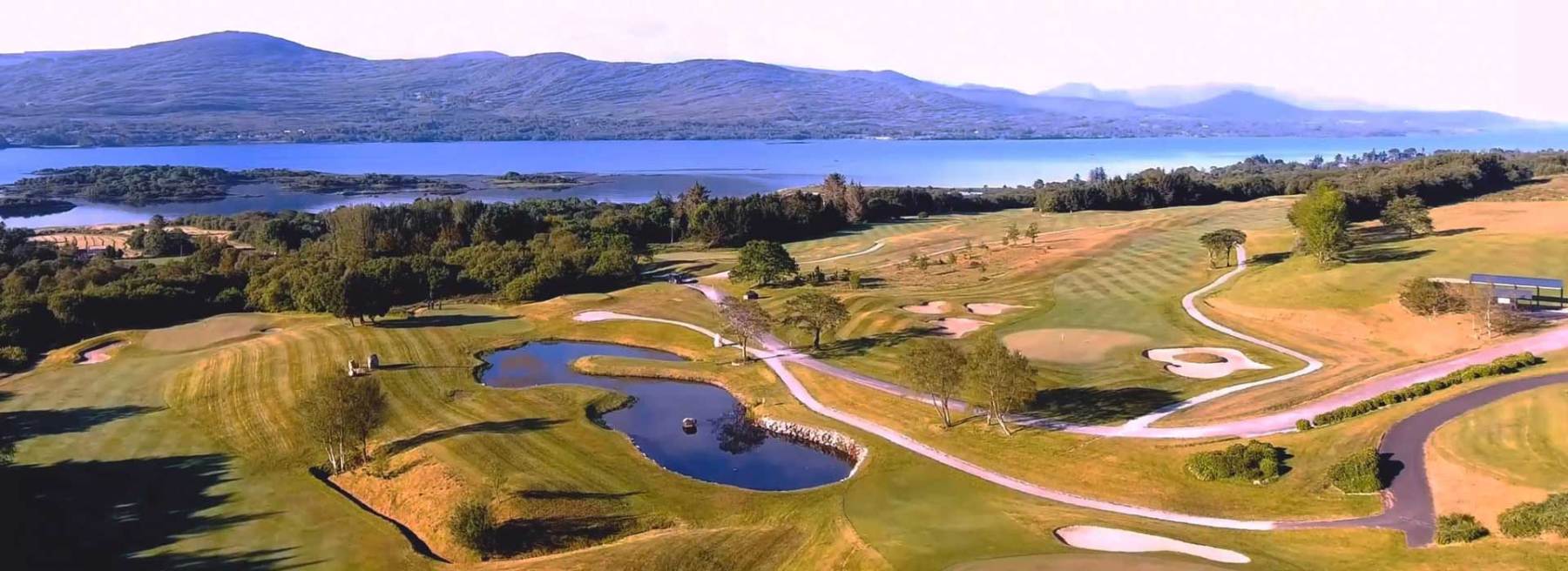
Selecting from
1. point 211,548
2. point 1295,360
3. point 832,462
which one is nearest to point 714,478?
point 832,462

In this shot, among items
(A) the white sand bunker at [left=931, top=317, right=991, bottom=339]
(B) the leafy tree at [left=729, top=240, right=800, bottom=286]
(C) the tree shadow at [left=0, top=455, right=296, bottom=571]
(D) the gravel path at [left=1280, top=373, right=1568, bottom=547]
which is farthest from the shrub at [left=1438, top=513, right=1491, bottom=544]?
(B) the leafy tree at [left=729, top=240, right=800, bottom=286]

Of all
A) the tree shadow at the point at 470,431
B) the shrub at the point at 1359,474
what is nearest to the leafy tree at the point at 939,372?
the shrub at the point at 1359,474

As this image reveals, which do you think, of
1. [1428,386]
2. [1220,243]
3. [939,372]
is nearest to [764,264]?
[939,372]

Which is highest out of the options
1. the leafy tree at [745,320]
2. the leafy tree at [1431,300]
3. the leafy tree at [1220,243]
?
the leafy tree at [1220,243]

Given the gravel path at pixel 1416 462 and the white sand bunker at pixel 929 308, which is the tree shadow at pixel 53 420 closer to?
the white sand bunker at pixel 929 308

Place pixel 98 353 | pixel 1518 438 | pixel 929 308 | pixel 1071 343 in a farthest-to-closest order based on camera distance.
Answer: pixel 929 308 < pixel 98 353 < pixel 1071 343 < pixel 1518 438

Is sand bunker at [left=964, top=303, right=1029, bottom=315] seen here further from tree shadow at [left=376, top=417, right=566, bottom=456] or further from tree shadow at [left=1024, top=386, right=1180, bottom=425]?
tree shadow at [left=376, top=417, right=566, bottom=456]

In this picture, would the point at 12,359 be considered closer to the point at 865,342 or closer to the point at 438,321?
the point at 438,321
